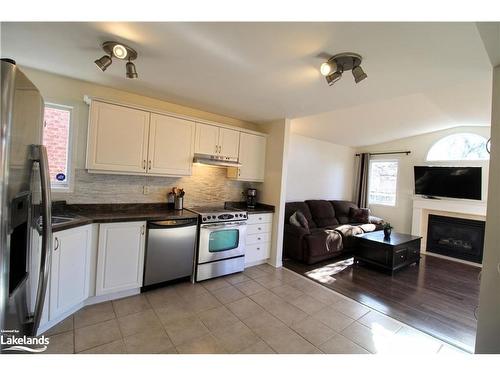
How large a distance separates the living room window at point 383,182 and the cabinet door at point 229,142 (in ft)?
14.6

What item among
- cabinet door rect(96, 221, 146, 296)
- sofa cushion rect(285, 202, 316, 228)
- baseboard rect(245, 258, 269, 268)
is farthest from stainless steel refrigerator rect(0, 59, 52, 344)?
sofa cushion rect(285, 202, 316, 228)

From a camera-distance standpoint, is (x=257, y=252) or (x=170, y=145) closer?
(x=170, y=145)

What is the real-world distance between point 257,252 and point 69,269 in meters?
2.35

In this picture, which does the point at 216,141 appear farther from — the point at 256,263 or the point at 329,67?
the point at 256,263

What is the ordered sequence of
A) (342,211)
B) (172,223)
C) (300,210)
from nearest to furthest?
→ 1. (172,223)
2. (300,210)
3. (342,211)

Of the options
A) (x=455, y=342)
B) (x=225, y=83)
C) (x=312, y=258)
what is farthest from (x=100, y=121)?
(x=455, y=342)

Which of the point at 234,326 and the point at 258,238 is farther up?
the point at 258,238

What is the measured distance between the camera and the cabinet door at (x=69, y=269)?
6.25 feet

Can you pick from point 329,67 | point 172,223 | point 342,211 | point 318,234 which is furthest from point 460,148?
point 172,223

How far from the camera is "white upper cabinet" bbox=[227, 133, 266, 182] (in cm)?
361

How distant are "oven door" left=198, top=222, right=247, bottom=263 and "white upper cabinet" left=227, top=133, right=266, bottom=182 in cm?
83

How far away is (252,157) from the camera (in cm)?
374
